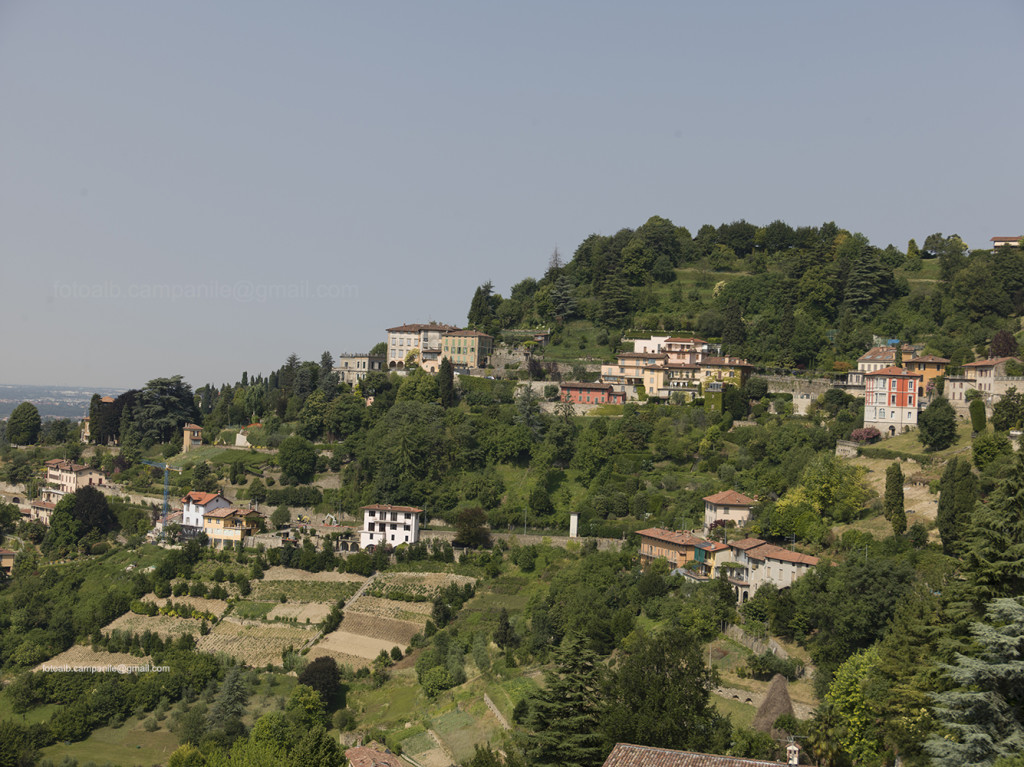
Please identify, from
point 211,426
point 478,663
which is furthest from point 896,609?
point 211,426

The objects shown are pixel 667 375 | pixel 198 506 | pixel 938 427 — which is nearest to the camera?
pixel 938 427

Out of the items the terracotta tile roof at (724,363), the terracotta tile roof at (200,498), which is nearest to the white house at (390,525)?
the terracotta tile roof at (200,498)

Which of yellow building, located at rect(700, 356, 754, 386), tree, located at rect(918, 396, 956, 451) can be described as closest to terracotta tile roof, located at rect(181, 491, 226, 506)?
yellow building, located at rect(700, 356, 754, 386)

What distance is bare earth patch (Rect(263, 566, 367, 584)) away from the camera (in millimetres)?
54312

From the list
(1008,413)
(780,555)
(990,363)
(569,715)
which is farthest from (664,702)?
(990,363)

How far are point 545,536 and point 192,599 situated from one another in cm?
1942

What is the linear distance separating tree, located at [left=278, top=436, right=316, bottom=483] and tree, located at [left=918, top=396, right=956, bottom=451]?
3672 cm

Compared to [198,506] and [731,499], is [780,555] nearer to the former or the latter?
[731,499]

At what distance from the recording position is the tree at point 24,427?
82.0m

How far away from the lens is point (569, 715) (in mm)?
27250

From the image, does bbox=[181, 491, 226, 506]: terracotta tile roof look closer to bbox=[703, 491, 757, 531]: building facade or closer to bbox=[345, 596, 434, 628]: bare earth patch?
bbox=[345, 596, 434, 628]: bare earth patch

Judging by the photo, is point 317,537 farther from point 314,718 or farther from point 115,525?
point 314,718

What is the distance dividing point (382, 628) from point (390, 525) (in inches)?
343

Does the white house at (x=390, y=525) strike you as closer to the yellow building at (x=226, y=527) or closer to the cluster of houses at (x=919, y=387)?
the yellow building at (x=226, y=527)
